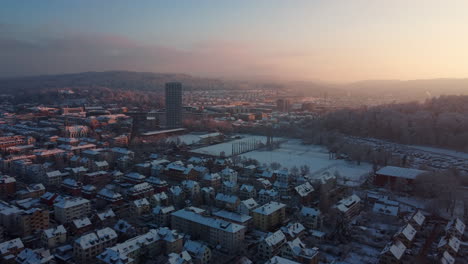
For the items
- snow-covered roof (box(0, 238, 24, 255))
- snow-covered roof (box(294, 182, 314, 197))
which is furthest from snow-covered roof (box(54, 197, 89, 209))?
snow-covered roof (box(294, 182, 314, 197))

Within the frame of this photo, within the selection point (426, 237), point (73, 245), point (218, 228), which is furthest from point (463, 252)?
point (73, 245)

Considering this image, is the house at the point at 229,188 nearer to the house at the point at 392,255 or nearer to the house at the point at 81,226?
the house at the point at 81,226

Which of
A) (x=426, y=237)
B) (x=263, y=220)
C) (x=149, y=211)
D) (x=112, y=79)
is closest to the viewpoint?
(x=426, y=237)

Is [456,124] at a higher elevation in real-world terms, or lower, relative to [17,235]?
higher

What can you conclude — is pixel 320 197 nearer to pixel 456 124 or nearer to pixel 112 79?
pixel 456 124

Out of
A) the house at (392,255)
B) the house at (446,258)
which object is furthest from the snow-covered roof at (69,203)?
the house at (446,258)

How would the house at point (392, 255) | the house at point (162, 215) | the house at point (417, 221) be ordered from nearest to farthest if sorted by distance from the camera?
the house at point (392, 255), the house at point (417, 221), the house at point (162, 215)

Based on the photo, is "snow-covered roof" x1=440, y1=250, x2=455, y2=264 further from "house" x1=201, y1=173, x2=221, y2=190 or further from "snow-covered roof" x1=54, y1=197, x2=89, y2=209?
"snow-covered roof" x1=54, y1=197, x2=89, y2=209

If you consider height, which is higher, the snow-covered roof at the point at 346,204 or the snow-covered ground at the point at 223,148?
the snow-covered roof at the point at 346,204
